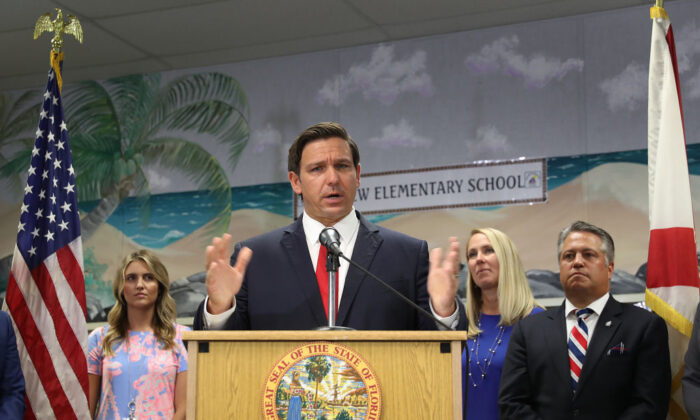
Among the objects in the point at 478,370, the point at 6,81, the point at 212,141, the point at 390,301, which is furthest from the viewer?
the point at 6,81

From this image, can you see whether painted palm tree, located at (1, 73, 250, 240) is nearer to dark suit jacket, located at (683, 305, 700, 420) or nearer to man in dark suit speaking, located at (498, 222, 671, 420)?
man in dark suit speaking, located at (498, 222, 671, 420)

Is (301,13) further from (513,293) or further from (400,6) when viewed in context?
(513,293)

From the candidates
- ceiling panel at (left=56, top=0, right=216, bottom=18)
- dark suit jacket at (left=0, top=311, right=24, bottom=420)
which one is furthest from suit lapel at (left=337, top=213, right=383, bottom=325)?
ceiling panel at (left=56, top=0, right=216, bottom=18)

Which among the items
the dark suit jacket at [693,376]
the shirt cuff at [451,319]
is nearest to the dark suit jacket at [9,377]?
the shirt cuff at [451,319]

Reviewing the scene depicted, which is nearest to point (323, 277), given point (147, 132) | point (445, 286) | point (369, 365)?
point (445, 286)

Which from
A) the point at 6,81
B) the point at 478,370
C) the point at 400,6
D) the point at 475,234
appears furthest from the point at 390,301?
the point at 6,81

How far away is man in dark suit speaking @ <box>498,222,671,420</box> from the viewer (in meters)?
3.10

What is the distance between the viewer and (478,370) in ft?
11.8

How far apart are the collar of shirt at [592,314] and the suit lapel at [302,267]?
4.57 ft

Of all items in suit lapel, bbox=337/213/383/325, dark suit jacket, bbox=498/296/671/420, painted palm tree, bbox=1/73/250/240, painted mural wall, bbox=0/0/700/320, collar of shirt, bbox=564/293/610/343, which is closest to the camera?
suit lapel, bbox=337/213/383/325

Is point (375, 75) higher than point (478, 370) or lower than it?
higher

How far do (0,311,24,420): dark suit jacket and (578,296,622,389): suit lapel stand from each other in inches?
88.1

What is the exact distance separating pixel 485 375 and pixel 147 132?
4126 mm

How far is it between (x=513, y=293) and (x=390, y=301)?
1.59 meters
